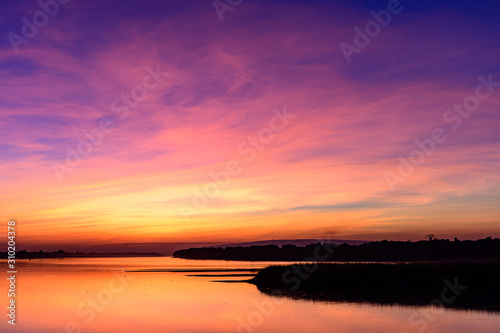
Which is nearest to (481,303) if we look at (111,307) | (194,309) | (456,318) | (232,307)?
(456,318)

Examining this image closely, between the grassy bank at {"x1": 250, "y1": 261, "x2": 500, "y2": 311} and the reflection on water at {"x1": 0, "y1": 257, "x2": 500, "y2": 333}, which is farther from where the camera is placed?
the grassy bank at {"x1": 250, "y1": 261, "x2": 500, "y2": 311}

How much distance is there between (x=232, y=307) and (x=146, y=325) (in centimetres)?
882

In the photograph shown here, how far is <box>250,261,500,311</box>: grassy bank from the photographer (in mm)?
39000

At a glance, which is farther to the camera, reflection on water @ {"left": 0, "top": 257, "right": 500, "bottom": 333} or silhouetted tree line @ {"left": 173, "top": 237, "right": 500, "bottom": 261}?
silhouetted tree line @ {"left": 173, "top": 237, "right": 500, "bottom": 261}

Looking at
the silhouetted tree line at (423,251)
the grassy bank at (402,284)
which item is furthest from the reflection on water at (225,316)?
A: the silhouetted tree line at (423,251)

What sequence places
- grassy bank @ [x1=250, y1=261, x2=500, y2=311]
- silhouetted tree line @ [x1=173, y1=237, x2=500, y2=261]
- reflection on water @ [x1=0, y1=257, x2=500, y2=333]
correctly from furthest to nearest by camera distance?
silhouetted tree line @ [x1=173, y1=237, x2=500, y2=261] < grassy bank @ [x1=250, y1=261, x2=500, y2=311] < reflection on water @ [x1=0, y1=257, x2=500, y2=333]

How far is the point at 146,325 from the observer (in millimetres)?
28984

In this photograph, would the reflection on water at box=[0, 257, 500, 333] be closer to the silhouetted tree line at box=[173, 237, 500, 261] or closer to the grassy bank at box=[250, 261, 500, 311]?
the grassy bank at box=[250, 261, 500, 311]

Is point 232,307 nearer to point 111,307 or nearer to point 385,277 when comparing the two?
point 111,307

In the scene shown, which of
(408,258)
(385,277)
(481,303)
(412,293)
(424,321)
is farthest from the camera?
(408,258)

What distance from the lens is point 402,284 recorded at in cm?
4497

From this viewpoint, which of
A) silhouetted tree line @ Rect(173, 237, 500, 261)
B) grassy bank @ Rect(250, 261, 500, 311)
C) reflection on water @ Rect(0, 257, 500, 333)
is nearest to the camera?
reflection on water @ Rect(0, 257, 500, 333)

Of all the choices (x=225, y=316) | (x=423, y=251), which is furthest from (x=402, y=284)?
(x=423, y=251)

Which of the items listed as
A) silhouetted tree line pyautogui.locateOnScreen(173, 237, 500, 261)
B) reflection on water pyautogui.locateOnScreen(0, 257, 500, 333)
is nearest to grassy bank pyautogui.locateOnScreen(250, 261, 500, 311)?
reflection on water pyautogui.locateOnScreen(0, 257, 500, 333)
